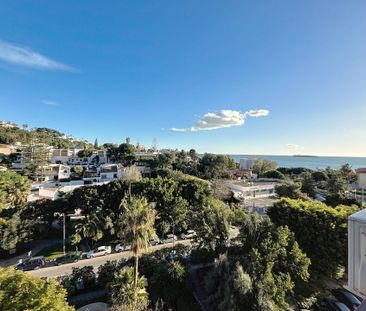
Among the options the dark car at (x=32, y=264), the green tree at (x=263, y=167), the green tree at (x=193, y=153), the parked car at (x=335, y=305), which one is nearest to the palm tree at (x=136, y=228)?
the dark car at (x=32, y=264)

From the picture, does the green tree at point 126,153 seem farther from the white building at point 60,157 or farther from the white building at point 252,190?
the white building at point 252,190

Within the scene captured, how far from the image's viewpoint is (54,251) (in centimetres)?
2484

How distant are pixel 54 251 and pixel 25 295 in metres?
18.7

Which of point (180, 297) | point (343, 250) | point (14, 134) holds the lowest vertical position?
point (180, 297)

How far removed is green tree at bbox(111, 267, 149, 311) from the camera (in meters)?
12.5

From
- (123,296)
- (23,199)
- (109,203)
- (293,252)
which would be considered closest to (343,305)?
(293,252)

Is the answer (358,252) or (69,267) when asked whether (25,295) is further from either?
(69,267)

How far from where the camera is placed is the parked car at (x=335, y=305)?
14.8 meters

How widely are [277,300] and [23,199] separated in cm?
3216

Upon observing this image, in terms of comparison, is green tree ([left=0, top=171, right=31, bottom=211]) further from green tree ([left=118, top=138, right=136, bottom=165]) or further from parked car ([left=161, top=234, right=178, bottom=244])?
green tree ([left=118, top=138, right=136, bottom=165])

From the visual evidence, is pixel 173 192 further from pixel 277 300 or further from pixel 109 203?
pixel 277 300

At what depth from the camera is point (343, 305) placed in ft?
49.3

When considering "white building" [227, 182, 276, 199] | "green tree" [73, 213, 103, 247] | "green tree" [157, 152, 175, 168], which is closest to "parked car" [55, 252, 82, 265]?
"green tree" [73, 213, 103, 247]

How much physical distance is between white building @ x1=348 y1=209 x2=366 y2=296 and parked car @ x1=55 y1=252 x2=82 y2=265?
25088mm
